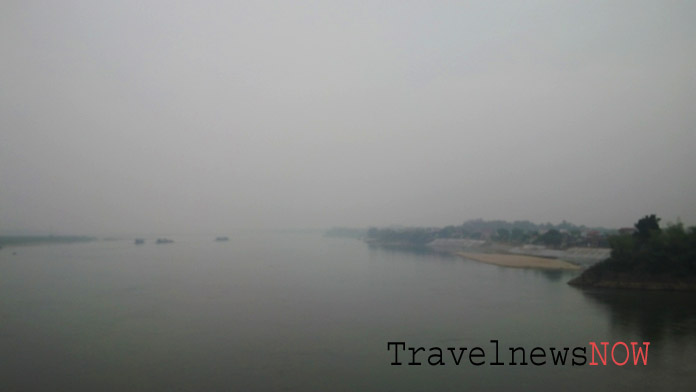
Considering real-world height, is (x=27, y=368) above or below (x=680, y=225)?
below

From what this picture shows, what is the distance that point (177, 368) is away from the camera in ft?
11.0

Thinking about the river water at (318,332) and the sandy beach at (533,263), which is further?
the sandy beach at (533,263)

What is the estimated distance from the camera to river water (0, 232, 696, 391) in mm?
3084

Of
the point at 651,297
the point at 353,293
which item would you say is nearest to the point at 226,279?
the point at 353,293

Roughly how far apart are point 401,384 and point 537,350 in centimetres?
143

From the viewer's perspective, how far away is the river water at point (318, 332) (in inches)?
121

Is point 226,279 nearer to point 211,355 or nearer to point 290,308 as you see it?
point 290,308

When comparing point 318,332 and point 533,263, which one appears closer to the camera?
point 318,332

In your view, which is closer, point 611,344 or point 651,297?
point 611,344

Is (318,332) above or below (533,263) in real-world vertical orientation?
below

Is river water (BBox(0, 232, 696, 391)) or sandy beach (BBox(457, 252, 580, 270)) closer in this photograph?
river water (BBox(0, 232, 696, 391))

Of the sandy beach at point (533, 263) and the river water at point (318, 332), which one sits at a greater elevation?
the sandy beach at point (533, 263)

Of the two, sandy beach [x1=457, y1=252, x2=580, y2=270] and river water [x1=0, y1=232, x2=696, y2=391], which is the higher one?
sandy beach [x1=457, y1=252, x2=580, y2=270]

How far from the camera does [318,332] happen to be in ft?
14.3
